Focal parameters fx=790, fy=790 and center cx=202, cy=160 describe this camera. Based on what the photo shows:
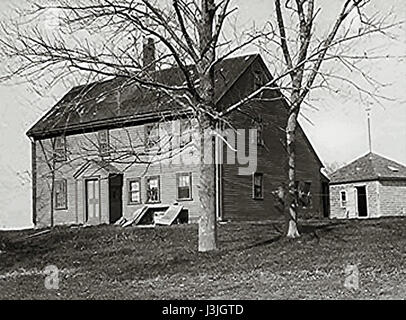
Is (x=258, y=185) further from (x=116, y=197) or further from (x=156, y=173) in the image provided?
(x=116, y=197)

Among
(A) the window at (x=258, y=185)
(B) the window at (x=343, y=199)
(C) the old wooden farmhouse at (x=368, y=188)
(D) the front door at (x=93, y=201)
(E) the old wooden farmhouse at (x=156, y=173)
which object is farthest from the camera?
(B) the window at (x=343, y=199)

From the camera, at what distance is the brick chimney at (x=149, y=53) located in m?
15.4

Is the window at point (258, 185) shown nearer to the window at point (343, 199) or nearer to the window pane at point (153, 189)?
the window pane at point (153, 189)

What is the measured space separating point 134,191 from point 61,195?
13.4 ft

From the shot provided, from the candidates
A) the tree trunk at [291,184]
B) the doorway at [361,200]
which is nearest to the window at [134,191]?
the doorway at [361,200]

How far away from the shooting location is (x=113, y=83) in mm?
16547

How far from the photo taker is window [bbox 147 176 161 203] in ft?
93.2

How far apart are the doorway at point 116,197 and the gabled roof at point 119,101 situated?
219 centimetres

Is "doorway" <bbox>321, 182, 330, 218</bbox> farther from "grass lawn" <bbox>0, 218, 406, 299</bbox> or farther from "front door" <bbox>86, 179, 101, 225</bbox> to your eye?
"grass lawn" <bbox>0, 218, 406, 299</bbox>

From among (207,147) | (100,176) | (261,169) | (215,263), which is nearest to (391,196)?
(261,169)

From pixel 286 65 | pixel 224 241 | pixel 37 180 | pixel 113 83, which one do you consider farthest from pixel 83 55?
pixel 37 180

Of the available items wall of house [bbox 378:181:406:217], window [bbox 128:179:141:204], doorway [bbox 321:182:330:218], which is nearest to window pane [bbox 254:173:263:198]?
window [bbox 128:179:141:204]

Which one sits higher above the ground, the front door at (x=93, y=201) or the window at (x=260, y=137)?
the window at (x=260, y=137)
